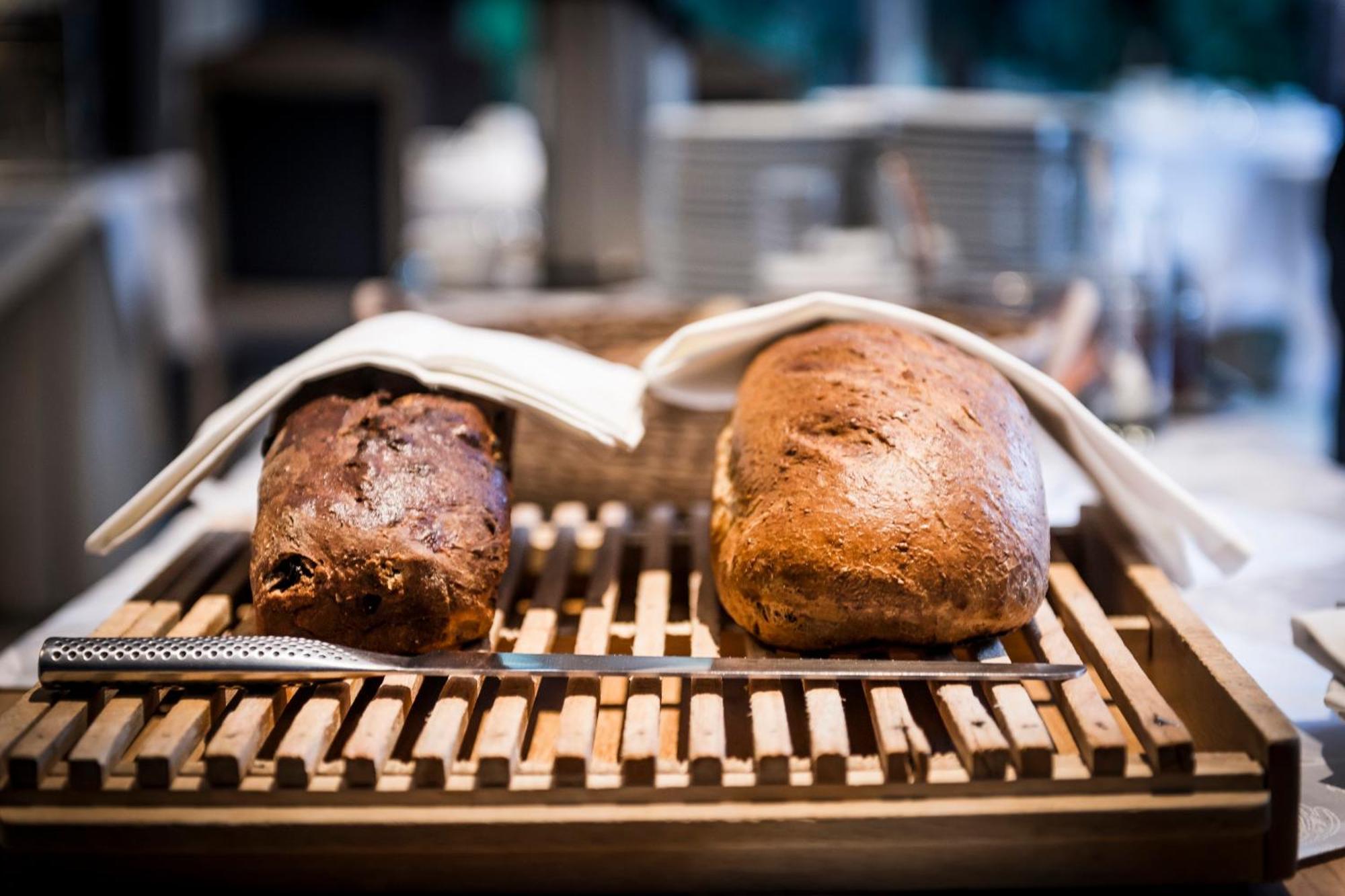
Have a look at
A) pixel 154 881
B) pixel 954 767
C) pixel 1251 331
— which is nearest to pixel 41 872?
pixel 154 881

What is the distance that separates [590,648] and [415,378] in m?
0.25

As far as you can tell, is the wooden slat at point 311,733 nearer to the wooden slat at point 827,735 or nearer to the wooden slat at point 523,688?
the wooden slat at point 523,688

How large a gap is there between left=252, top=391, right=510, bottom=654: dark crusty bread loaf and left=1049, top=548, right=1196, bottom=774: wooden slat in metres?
0.36

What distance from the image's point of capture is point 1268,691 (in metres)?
0.87

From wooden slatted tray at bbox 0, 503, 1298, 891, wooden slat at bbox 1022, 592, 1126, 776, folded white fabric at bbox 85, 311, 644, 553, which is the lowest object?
wooden slatted tray at bbox 0, 503, 1298, 891

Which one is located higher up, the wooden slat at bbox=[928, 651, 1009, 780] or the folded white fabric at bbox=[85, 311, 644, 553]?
the folded white fabric at bbox=[85, 311, 644, 553]

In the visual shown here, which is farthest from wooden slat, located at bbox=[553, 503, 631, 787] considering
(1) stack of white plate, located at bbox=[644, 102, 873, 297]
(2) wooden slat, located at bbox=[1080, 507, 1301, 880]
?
(1) stack of white plate, located at bbox=[644, 102, 873, 297]

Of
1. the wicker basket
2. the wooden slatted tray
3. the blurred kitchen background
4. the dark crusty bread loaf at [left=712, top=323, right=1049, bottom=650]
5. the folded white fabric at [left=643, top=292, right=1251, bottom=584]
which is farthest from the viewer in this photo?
the blurred kitchen background

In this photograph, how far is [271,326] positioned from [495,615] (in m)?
2.22

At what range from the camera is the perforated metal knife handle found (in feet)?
2.22

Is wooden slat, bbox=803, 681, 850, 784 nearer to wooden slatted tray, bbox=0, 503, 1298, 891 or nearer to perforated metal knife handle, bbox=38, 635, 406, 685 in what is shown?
wooden slatted tray, bbox=0, 503, 1298, 891

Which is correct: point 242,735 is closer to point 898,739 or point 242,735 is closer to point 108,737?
point 108,737

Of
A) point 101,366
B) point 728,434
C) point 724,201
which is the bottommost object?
point 101,366

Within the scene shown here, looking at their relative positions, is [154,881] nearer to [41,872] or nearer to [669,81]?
[41,872]
